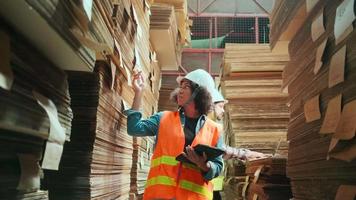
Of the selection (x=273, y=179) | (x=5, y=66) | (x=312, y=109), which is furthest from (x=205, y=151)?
(x=5, y=66)

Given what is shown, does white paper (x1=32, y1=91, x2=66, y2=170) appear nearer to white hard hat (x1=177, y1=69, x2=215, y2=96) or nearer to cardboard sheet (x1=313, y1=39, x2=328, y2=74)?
cardboard sheet (x1=313, y1=39, x2=328, y2=74)

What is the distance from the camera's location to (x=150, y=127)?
3.11 meters

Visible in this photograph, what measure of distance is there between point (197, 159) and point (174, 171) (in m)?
0.20

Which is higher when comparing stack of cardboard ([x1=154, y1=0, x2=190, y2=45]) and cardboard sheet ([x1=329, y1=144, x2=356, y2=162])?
stack of cardboard ([x1=154, y1=0, x2=190, y2=45])

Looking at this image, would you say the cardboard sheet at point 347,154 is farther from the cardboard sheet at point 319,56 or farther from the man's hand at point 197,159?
the man's hand at point 197,159

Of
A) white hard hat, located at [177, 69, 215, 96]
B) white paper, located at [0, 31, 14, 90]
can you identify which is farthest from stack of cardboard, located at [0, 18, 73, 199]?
white hard hat, located at [177, 69, 215, 96]

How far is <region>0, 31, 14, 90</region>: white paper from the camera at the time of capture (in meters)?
1.14

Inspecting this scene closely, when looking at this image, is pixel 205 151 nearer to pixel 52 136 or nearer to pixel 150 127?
pixel 150 127

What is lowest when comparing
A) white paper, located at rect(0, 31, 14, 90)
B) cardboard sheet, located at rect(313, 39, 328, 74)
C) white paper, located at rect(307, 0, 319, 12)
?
white paper, located at rect(0, 31, 14, 90)

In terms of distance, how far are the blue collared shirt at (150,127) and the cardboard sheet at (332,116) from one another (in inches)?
43.0

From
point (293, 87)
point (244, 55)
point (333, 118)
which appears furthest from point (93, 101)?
point (244, 55)

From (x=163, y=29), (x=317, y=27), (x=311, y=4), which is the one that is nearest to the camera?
(x=317, y=27)

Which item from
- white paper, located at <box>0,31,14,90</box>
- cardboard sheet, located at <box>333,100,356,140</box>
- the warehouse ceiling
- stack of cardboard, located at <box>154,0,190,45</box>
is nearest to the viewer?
white paper, located at <box>0,31,14,90</box>

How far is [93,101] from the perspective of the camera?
218 centimetres
